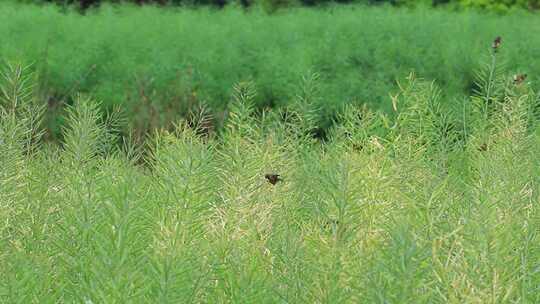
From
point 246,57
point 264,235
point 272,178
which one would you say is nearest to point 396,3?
point 246,57

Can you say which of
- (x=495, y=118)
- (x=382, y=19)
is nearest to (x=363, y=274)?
(x=495, y=118)

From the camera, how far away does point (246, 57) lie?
29.5 ft

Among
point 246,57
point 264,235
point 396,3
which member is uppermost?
point 264,235

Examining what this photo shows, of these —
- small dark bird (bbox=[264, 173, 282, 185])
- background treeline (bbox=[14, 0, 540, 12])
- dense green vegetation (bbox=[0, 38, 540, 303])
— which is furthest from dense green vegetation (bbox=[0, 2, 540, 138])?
small dark bird (bbox=[264, 173, 282, 185])

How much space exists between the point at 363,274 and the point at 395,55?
691cm

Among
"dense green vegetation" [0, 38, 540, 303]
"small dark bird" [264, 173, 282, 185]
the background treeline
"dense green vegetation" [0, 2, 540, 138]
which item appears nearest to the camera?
"dense green vegetation" [0, 38, 540, 303]

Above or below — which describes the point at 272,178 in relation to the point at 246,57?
above

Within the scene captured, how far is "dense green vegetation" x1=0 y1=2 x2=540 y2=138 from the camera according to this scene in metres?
8.11

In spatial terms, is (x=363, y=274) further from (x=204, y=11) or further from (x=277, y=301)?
(x=204, y=11)

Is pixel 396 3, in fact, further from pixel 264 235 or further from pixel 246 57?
pixel 264 235

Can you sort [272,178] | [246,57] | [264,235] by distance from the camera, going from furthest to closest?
[246,57]
[272,178]
[264,235]

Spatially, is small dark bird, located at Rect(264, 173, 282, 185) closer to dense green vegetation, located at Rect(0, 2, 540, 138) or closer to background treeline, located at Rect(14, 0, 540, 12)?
dense green vegetation, located at Rect(0, 2, 540, 138)

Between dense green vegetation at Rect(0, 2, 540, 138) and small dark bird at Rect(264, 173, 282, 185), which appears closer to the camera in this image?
small dark bird at Rect(264, 173, 282, 185)

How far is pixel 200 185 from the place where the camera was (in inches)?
99.8
